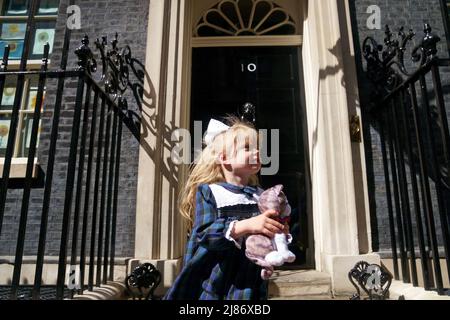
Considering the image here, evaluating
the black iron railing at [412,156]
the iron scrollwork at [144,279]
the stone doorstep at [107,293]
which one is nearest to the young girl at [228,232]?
the stone doorstep at [107,293]

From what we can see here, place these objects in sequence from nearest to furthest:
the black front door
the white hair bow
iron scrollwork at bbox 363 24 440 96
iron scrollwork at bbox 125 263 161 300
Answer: the white hair bow
iron scrollwork at bbox 125 263 161 300
iron scrollwork at bbox 363 24 440 96
the black front door

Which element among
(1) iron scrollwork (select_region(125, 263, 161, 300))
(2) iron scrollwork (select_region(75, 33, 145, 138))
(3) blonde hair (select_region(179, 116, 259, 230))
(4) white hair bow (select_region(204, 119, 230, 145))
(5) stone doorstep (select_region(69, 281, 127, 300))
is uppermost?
(2) iron scrollwork (select_region(75, 33, 145, 138))

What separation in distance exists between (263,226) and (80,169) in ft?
6.17

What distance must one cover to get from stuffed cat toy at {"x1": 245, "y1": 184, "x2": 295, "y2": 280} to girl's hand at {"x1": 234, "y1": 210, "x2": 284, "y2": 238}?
0.08 ft

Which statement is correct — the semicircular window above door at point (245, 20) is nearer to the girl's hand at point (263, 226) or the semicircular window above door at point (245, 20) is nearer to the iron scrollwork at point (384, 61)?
the iron scrollwork at point (384, 61)

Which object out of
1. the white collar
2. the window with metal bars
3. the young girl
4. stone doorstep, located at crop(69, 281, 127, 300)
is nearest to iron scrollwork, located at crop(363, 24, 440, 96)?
the young girl

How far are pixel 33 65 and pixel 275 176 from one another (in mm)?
3188

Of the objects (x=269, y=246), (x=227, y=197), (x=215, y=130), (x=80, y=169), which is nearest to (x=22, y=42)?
(x=80, y=169)

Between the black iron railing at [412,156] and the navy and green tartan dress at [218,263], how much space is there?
165cm

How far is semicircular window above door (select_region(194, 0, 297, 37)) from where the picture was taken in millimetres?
4602

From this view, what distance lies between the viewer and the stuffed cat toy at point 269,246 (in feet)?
5.05

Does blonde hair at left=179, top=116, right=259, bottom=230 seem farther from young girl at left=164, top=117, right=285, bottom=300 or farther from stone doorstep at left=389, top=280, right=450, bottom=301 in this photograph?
stone doorstep at left=389, top=280, right=450, bottom=301

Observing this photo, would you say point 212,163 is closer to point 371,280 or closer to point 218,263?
point 218,263
